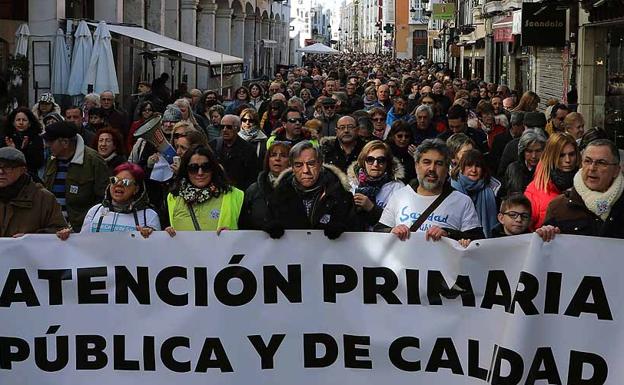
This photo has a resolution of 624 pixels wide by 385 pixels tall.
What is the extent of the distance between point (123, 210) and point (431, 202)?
178cm

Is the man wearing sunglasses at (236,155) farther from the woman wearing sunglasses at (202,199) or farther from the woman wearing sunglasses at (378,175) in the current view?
the woman wearing sunglasses at (202,199)

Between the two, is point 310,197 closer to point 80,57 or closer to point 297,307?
point 297,307

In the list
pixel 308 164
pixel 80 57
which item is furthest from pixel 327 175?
pixel 80 57

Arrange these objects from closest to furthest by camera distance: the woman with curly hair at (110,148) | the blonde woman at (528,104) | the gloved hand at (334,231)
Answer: the gloved hand at (334,231)
the woman with curly hair at (110,148)
the blonde woman at (528,104)

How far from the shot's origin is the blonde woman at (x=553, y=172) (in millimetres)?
6906

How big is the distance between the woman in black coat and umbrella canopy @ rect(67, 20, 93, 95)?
9.31 m

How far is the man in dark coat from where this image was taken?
20.4 ft

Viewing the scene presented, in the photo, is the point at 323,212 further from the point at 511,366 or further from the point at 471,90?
the point at 471,90

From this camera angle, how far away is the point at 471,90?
21359 mm

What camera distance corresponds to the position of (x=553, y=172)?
7047 millimetres

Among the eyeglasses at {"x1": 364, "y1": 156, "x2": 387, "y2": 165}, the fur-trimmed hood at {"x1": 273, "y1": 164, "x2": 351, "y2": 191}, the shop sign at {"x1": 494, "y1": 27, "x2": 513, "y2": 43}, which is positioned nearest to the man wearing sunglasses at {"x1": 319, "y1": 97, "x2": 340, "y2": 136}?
the eyeglasses at {"x1": 364, "y1": 156, "x2": 387, "y2": 165}

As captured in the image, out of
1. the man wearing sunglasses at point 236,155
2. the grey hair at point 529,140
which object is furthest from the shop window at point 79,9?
the grey hair at point 529,140

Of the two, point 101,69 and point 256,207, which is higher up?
point 101,69

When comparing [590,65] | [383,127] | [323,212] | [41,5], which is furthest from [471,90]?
[323,212]
